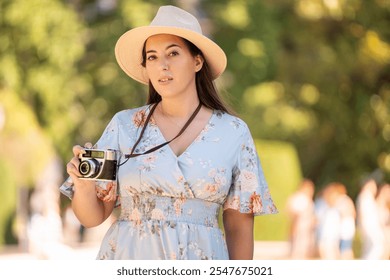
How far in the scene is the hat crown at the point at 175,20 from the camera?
357 centimetres

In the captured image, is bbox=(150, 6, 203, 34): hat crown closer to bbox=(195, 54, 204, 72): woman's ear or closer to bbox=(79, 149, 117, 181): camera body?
bbox=(195, 54, 204, 72): woman's ear

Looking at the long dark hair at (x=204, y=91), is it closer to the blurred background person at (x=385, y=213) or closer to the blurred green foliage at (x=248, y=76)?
the blurred background person at (x=385, y=213)

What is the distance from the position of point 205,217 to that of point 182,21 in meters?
0.61

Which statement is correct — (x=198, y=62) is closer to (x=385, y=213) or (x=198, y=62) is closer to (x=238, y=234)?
(x=238, y=234)

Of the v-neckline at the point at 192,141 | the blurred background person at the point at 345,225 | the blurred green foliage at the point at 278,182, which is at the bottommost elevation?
the v-neckline at the point at 192,141

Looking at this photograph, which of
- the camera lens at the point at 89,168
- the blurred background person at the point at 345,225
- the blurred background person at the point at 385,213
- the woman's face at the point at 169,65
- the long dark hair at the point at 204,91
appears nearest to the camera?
the camera lens at the point at 89,168

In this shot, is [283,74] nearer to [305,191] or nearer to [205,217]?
[305,191]

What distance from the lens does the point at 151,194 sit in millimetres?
3434

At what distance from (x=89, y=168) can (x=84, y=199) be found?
131 millimetres

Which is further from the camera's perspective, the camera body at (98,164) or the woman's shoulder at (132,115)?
the woman's shoulder at (132,115)

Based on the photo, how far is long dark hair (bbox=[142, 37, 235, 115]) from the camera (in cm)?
367

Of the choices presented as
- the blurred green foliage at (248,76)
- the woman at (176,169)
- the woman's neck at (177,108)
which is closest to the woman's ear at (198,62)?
the woman at (176,169)

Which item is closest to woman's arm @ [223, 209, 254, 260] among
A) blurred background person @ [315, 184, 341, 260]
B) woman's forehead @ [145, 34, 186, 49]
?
woman's forehead @ [145, 34, 186, 49]

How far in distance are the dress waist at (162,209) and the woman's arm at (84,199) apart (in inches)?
3.0
